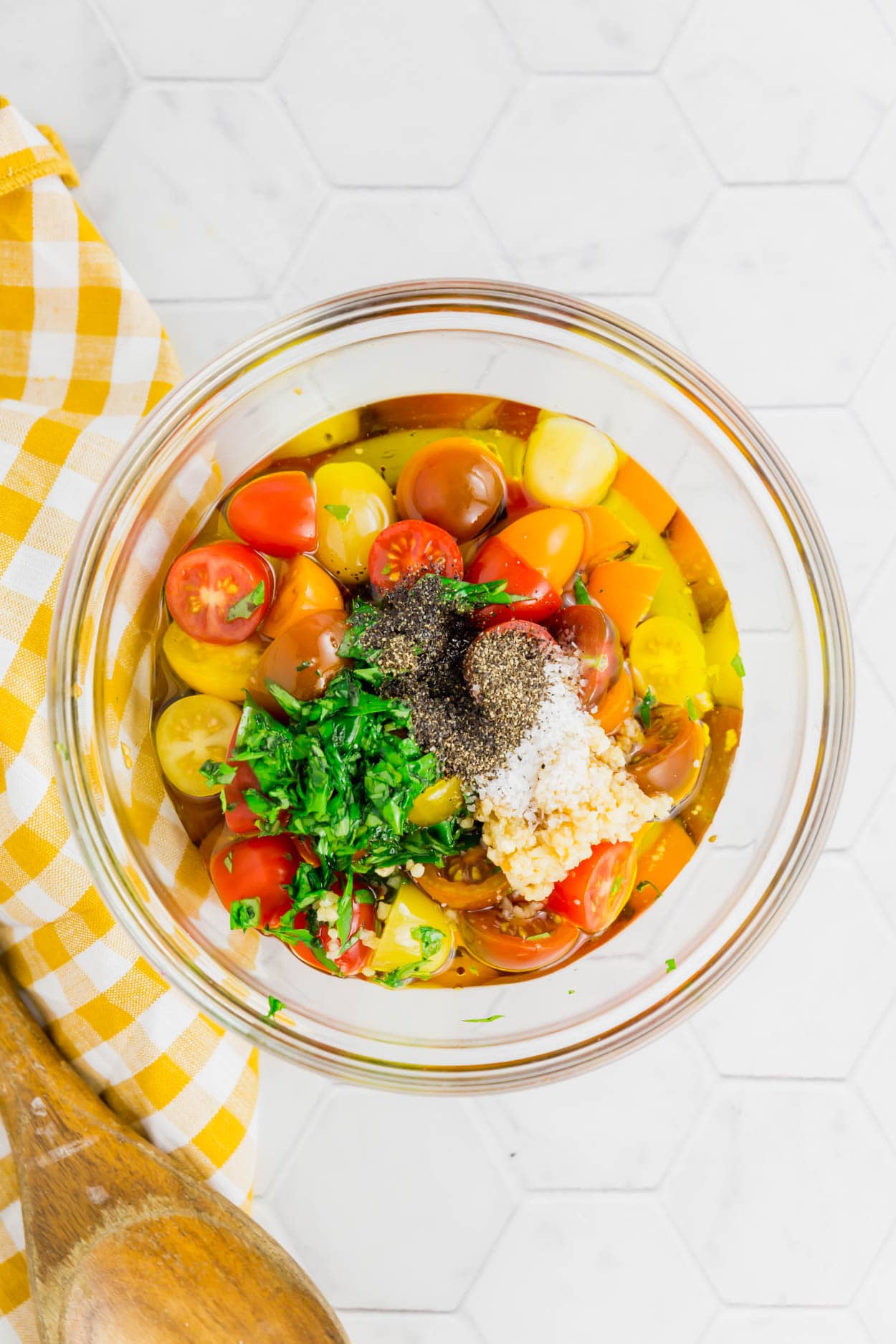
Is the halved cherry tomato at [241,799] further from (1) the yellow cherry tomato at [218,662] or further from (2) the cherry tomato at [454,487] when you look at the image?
(2) the cherry tomato at [454,487]

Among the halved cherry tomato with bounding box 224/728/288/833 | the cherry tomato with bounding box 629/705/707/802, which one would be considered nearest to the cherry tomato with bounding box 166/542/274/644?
the halved cherry tomato with bounding box 224/728/288/833

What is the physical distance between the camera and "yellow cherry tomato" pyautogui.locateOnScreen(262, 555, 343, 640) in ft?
3.14

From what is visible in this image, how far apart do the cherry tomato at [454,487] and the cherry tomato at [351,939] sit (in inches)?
14.8

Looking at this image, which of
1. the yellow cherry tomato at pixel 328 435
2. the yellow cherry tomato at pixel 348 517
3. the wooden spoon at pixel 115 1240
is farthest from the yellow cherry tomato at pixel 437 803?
the wooden spoon at pixel 115 1240

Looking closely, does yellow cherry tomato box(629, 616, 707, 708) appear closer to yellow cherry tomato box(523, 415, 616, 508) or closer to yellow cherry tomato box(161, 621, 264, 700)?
yellow cherry tomato box(523, 415, 616, 508)

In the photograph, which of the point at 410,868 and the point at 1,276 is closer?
the point at 410,868

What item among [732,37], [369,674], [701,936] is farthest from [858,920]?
[732,37]

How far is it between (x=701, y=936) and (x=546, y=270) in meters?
0.81

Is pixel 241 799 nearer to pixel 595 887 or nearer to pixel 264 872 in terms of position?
pixel 264 872

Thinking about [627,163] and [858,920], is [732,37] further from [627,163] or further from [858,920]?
[858,920]

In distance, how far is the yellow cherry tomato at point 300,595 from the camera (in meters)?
0.96

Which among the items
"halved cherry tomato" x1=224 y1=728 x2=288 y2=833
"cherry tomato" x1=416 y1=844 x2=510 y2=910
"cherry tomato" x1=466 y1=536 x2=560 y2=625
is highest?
"cherry tomato" x1=466 y1=536 x2=560 y2=625

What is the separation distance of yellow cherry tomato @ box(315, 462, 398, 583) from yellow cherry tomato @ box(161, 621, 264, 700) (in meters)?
0.11

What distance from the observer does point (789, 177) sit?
124 cm
